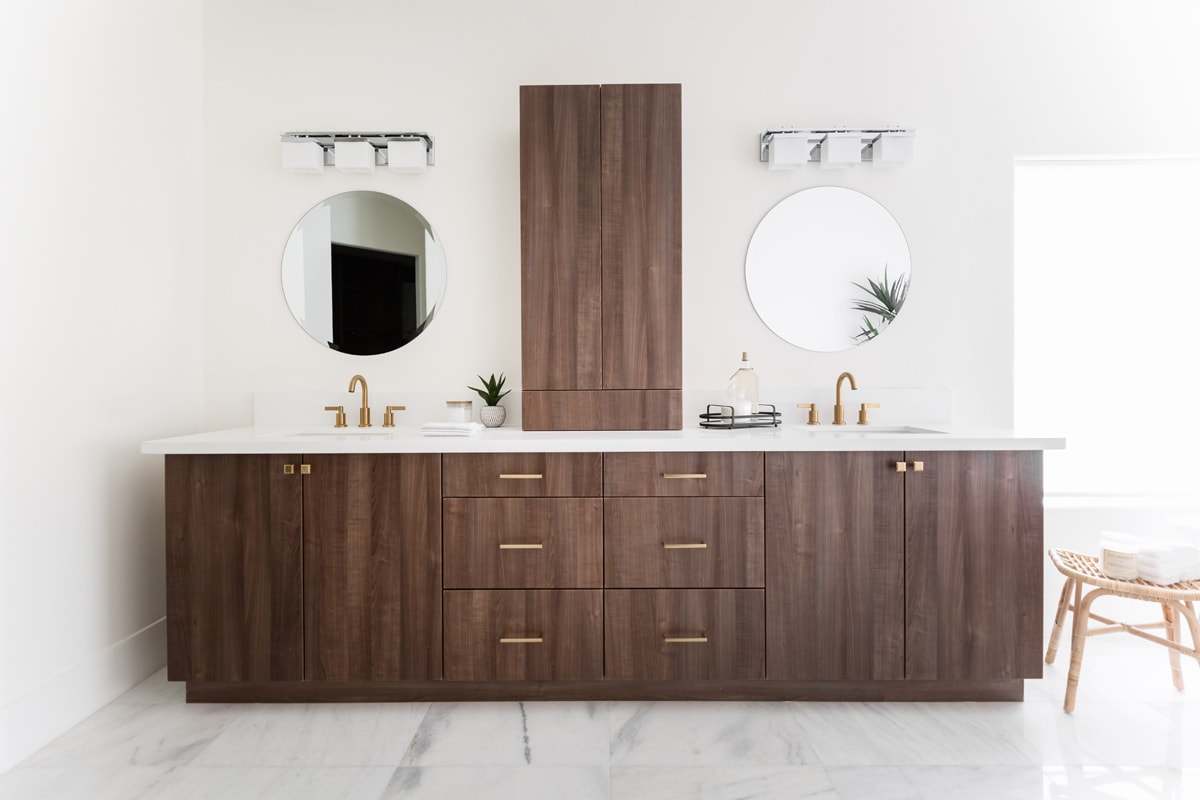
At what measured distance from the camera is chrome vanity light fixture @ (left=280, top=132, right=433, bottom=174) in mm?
2854

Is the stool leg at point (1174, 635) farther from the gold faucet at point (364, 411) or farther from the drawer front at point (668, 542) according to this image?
the gold faucet at point (364, 411)

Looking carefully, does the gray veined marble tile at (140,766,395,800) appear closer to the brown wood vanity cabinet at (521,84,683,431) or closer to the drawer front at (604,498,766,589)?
the drawer front at (604,498,766,589)

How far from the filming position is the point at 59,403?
2207 mm

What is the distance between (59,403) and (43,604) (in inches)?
24.4

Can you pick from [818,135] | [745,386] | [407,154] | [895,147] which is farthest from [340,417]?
[895,147]

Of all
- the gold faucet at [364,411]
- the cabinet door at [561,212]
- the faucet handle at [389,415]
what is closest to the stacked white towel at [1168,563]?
the cabinet door at [561,212]

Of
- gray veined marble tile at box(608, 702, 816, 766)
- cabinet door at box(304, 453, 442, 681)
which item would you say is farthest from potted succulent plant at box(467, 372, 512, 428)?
gray veined marble tile at box(608, 702, 816, 766)

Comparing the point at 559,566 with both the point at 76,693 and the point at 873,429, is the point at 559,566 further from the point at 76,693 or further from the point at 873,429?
the point at 76,693

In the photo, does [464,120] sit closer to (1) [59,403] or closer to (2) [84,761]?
(1) [59,403]

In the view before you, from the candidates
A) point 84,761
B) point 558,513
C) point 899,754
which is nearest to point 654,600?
point 558,513

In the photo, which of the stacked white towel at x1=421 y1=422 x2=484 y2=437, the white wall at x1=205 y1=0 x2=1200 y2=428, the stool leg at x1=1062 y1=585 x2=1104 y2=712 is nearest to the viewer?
the stool leg at x1=1062 y1=585 x2=1104 y2=712

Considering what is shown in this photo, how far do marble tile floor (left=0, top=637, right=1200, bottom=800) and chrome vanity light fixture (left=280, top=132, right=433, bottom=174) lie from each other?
81.2 inches

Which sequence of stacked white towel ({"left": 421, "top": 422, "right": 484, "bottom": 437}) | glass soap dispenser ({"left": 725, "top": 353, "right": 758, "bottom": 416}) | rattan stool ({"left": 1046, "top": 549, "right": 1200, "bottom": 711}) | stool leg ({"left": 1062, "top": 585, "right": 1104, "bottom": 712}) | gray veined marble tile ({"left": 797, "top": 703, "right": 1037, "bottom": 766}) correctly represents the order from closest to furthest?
gray veined marble tile ({"left": 797, "top": 703, "right": 1037, "bottom": 766}), rattan stool ({"left": 1046, "top": 549, "right": 1200, "bottom": 711}), stool leg ({"left": 1062, "top": 585, "right": 1104, "bottom": 712}), stacked white towel ({"left": 421, "top": 422, "right": 484, "bottom": 437}), glass soap dispenser ({"left": 725, "top": 353, "right": 758, "bottom": 416})

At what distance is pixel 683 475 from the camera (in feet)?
7.52
